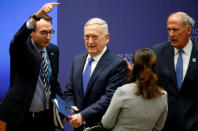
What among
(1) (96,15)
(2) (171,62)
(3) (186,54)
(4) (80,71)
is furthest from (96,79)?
(1) (96,15)

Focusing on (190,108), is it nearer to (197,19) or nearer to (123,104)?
(123,104)

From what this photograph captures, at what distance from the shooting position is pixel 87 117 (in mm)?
2521

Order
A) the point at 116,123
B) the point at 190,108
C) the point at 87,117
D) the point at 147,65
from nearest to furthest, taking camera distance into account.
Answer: the point at 147,65 < the point at 116,123 < the point at 87,117 < the point at 190,108

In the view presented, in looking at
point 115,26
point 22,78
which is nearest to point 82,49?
point 115,26

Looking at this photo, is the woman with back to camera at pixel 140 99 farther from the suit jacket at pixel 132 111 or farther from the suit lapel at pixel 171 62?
the suit lapel at pixel 171 62

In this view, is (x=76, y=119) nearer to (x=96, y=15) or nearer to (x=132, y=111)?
(x=132, y=111)

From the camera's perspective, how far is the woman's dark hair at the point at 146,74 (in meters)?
2.18

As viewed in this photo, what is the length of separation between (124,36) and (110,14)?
1.21ft

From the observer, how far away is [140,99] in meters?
2.21

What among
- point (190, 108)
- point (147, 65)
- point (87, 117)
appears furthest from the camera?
point (190, 108)

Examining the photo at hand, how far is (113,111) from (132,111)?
0.15m

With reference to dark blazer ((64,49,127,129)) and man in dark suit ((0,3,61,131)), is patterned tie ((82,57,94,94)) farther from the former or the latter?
man in dark suit ((0,3,61,131))

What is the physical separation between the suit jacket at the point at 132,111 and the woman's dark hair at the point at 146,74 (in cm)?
5

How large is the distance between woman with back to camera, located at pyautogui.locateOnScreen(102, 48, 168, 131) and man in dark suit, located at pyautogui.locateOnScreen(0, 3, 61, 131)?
2.47 ft
